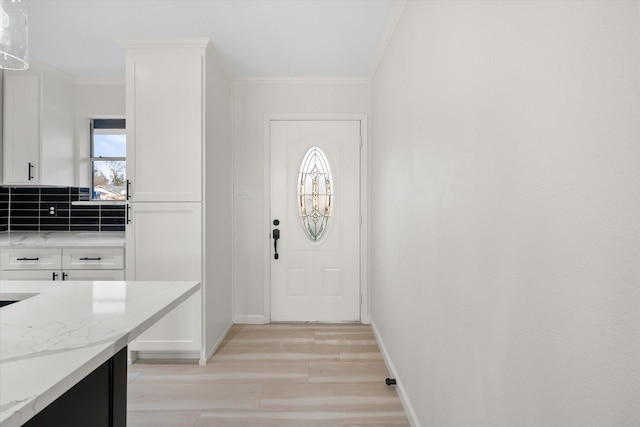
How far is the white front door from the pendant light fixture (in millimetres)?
2420

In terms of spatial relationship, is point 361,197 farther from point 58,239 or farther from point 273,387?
point 58,239

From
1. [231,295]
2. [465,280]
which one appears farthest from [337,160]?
[465,280]

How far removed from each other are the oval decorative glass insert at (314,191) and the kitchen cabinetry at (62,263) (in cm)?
169

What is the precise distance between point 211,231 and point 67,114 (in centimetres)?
206

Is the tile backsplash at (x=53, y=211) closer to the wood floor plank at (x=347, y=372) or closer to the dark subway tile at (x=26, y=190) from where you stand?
the dark subway tile at (x=26, y=190)

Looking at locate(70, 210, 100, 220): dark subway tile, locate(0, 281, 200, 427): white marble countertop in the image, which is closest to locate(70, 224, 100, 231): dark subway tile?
locate(70, 210, 100, 220): dark subway tile

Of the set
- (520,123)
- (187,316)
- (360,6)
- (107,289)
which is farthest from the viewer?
(187,316)

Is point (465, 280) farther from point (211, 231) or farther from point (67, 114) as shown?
point (67, 114)

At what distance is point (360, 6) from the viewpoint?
2320mm

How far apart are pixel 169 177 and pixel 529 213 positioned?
254 centimetres

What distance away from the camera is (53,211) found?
368 cm

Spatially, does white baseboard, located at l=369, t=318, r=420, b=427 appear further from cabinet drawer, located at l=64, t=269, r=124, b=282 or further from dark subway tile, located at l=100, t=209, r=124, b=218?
dark subway tile, located at l=100, t=209, r=124, b=218

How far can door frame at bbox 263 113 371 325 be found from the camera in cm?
358

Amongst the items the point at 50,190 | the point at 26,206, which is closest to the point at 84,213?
the point at 50,190
